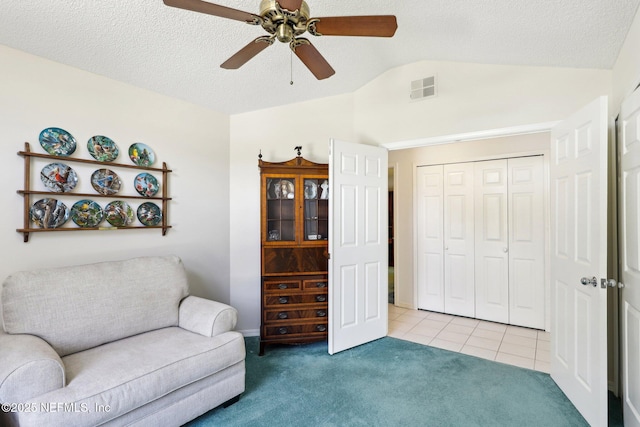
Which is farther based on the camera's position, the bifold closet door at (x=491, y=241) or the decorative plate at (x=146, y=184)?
the bifold closet door at (x=491, y=241)

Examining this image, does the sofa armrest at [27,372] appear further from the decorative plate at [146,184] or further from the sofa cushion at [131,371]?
the decorative plate at [146,184]

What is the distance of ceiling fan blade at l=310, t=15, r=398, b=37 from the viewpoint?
143 centimetres

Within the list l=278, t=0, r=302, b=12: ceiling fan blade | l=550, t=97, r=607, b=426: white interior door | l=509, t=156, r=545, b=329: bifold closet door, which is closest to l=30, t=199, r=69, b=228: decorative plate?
l=278, t=0, r=302, b=12: ceiling fan blade

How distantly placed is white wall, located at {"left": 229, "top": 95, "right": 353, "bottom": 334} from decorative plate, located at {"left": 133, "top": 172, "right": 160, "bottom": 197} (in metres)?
0.85

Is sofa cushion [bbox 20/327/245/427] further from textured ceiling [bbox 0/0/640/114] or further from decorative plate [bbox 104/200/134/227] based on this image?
textured ceiling [bbox 0/0/640/114]

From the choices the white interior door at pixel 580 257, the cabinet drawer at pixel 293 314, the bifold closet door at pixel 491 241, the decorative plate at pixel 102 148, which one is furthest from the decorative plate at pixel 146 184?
the bifold closet door at pixel 491 241

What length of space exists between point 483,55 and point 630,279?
1.93 metres

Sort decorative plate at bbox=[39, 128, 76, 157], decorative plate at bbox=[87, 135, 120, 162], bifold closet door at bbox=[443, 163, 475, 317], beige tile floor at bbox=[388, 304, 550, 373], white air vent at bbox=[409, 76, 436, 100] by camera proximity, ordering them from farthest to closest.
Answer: bifold closet door at bbox=[443, 163, 475, 317] < white air vent at bbox=[409, 76, 436, 100] < beige tile floor at bbox=[388, 304, 550, 373] < decorative plate at bbox=[87, 135, 120, 162] < decorative plate at bbox=[39, 128, 76, 157]

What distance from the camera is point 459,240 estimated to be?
4.10 m

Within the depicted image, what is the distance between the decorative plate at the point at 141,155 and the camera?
279cm

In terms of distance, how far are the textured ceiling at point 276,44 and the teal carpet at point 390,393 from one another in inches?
96.6

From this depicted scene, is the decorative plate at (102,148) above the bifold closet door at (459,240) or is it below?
above

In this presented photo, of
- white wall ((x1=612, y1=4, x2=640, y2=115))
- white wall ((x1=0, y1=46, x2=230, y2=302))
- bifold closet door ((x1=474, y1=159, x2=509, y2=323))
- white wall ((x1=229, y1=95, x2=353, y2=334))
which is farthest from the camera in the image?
bifold closet door ((x1=474, y1=159, x2=509, y2=323))

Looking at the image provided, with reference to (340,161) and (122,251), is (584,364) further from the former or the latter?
(122,251)
